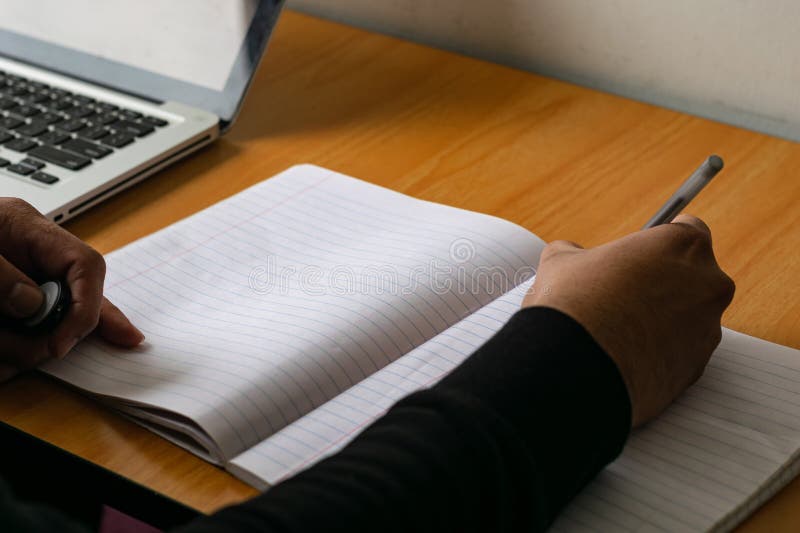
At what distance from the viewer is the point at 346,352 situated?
688 mm

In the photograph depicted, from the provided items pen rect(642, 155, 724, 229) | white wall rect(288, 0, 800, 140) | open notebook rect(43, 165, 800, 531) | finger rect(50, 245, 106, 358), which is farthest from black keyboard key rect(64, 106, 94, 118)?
pen rect(642, 155, 724, 229)

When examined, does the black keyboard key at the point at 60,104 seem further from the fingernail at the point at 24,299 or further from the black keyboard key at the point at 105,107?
the fingernail at the point at 24,299

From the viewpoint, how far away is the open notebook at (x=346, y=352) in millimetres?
606

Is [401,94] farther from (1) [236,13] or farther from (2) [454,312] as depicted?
(2) [454,312]

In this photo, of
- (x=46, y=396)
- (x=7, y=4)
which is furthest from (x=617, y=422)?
(x=7, y=4)

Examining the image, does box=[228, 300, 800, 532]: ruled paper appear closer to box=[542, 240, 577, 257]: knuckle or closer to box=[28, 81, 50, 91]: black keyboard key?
box=[542, 240, 577, 257]: knuckle

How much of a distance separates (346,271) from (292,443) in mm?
190

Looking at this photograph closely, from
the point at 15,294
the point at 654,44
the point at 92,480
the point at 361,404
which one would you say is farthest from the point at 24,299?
the point at 654,44

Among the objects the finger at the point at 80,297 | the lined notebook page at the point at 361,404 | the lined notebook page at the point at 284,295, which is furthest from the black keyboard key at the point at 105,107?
the lined notebook page at the point at 361,404

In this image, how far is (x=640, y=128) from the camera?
1.08 m

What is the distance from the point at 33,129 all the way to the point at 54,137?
3 centimetres

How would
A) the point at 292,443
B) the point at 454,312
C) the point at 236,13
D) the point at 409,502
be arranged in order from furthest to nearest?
the point at 236,13
the point at 454,312
the point at 292,443
the point at 409,502

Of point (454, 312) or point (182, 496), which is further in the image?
point (454, 312)

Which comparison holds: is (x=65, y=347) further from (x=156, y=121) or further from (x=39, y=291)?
(x=156, y=121)
